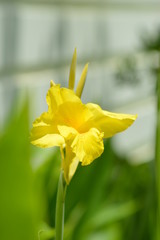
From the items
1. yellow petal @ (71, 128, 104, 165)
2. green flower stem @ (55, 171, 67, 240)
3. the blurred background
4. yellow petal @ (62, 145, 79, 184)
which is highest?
yellow petal @ (71, 128, 104, 165)

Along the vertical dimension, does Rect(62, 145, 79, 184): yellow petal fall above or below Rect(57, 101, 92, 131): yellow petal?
below

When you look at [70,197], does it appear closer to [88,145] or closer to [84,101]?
[88,145]

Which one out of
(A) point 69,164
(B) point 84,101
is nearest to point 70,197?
(A) point 69,164

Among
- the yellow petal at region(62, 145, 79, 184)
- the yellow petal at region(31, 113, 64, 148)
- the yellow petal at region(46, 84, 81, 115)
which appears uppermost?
the yellow petal at region(46, 84, 81, 115)

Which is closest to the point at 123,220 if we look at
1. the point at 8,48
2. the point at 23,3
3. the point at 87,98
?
the point at 8,48
